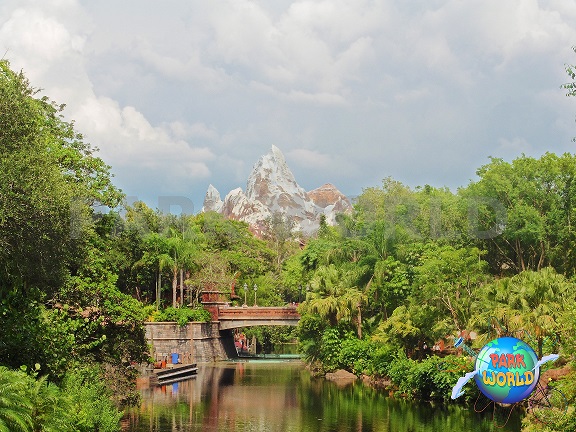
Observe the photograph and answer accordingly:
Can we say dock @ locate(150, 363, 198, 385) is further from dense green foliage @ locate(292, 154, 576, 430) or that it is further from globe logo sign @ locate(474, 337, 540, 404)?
globe logo sign @ locate(474, 337, 540, 404)

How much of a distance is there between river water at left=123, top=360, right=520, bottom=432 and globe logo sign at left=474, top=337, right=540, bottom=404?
15.5m

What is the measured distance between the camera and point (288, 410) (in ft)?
114

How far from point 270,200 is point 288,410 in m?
155

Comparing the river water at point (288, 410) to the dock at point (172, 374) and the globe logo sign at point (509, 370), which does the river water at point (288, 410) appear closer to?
the dock at point (172, 374)

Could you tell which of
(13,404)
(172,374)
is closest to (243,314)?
(172,374)

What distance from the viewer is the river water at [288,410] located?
2962 cm

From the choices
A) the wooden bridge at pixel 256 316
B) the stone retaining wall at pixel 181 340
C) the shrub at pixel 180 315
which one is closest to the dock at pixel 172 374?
the stone retaining wall at pixel 181 340

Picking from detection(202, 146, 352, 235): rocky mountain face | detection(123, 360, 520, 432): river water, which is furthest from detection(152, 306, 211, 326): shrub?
detection(202, 146, 352, 235): rocky mountain face

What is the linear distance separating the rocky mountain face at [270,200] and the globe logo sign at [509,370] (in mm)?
160617

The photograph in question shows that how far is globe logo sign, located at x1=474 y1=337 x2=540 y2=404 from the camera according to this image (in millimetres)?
13766

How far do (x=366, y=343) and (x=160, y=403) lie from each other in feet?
52.0

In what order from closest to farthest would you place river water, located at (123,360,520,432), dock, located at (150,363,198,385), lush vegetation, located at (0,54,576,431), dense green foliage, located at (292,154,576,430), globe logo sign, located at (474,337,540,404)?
1. globe logo sign, located at (474,337,540,404)
2. lush vegetation, located at (0,54,576,431)
3. river water, located at (123,360,520,432)
4. dense green foliage, located at (292,154,576,430)
5. dock, located at (150,363,198,385)

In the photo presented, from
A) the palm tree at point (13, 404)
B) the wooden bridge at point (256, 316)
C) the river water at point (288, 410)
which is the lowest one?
the river water at point (288, 410)

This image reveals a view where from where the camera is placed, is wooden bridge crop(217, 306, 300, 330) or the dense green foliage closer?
the dense green foliage
